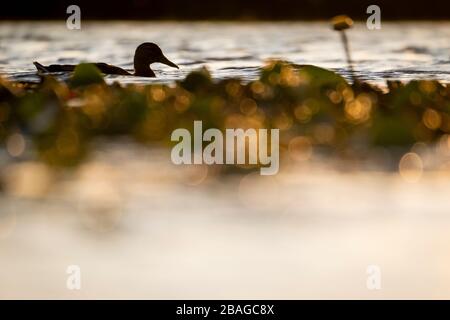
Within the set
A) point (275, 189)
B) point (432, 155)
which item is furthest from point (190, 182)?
point (432, 155)

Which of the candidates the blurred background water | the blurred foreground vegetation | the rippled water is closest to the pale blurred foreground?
the blurred background water

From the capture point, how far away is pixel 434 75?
969 centimetres

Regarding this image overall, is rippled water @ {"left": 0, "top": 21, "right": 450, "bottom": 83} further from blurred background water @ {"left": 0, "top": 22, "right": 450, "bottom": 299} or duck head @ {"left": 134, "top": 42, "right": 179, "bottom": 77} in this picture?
blurred background water @ {"left": 0, "top": 22, "right": 450, "bottom": 299}

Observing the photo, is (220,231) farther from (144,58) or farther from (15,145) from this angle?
(144,58)

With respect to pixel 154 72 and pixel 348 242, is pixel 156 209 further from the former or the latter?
pixel 154 72

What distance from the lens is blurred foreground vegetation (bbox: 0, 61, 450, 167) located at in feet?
20.9

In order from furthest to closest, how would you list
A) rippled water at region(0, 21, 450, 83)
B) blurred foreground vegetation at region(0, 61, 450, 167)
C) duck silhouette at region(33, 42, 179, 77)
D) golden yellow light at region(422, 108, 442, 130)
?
rippled water at region(0, 21, 450, 83) < duck silhouette at region(33, 42, 179, 77) < golden yellow light at region(422, 108, 442, 130) < blurred foreground vegetation at region(0, 61, 450, 167)

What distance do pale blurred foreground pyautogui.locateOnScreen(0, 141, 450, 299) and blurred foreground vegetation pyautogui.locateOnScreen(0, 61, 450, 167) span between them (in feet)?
0.82

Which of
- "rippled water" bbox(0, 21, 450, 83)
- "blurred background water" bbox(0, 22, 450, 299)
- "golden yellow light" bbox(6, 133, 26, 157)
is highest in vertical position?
"rippled water" bbox(0, 21, 450, 83)

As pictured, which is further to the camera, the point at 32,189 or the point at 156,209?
the point at 32,189

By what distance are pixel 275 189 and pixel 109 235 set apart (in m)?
1.07

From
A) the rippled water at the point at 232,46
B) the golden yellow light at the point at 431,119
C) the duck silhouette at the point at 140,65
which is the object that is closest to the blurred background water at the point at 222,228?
the golden yellow light at the point at 431,119

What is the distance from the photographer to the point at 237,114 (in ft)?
22.3

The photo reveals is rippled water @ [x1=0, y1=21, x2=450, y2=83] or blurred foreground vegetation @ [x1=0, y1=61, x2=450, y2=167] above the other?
rippled water @ [x1=0, y1=21, x2=450, y2=83]
